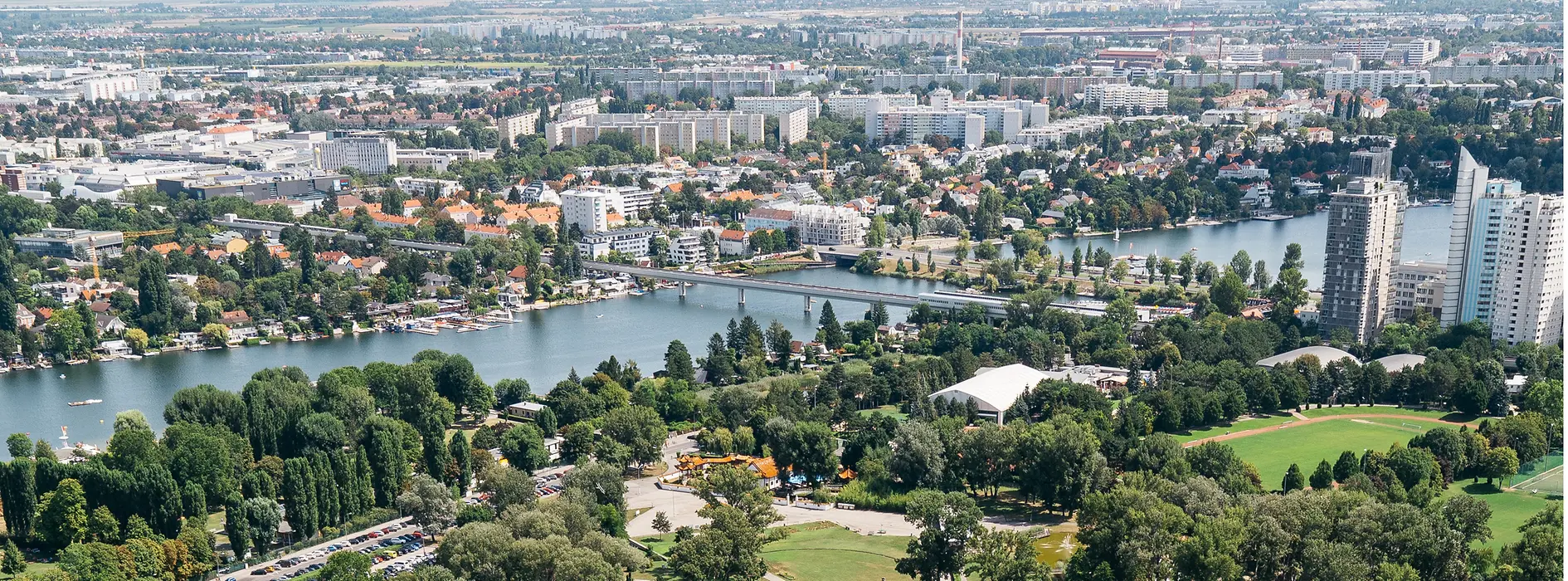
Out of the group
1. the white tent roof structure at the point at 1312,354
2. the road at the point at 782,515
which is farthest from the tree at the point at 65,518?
the white tent roof structure at the point at 1312,354

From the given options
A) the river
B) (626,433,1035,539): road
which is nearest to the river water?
the river

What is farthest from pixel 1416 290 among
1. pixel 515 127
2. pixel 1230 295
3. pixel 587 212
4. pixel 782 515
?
pixel 515 127

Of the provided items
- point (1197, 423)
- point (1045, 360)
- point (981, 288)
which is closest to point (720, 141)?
point (981, 288)

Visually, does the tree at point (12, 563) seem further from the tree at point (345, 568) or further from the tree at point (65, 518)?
the tree at point (345, 568)

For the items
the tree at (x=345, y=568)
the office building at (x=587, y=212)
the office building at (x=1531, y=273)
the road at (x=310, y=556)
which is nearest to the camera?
the tree at (x=345, y=568)

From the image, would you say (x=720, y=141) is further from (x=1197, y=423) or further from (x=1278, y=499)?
(x=1278, y=499)
